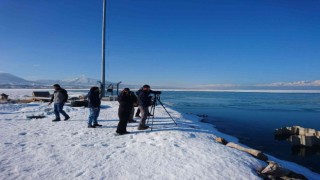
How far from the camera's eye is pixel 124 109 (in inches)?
388

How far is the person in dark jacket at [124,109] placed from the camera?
981 centimetres

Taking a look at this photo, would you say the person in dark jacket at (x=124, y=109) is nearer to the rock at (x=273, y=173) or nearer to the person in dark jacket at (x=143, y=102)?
the person in dark jacket at (x=143, y=102)

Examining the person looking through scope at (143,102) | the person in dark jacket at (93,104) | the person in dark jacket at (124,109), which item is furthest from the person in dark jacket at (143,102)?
the person in dark jacket at (93,104)

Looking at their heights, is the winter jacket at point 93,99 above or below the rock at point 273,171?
above

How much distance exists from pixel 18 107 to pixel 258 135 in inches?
676

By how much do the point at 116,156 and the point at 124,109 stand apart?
289 cm

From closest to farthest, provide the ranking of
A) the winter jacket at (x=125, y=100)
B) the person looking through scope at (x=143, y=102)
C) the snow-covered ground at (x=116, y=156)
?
the snow-covered ground at (x=116, y=156) → the winter jacket at (x=125, y=100) → the person looking through scope at (x=143, y=102)

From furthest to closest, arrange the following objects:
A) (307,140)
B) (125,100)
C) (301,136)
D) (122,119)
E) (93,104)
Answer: (301,136), (307,140), (93,104), (125,100), (122,119)

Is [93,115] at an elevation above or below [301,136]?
above

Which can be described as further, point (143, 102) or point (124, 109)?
point (143, 102)

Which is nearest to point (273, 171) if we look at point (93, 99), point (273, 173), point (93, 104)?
point (273, 173)

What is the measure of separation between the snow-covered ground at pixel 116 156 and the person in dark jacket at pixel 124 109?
1.27ft

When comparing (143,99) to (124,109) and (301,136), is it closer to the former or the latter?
(124,109)

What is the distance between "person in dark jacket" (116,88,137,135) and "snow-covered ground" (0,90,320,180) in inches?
15.2
